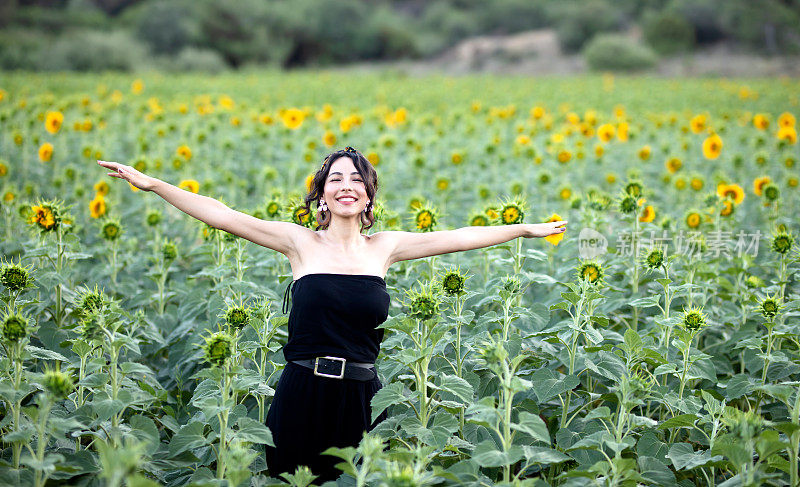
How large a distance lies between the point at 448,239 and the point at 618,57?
32939 mm

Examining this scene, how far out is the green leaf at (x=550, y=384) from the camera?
8.63ft

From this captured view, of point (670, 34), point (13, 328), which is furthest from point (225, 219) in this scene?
point (670, 34)

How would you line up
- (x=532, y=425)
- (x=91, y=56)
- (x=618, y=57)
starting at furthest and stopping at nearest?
(x=618, y=57)
(x=91, y=56)
(x=532, y=425)

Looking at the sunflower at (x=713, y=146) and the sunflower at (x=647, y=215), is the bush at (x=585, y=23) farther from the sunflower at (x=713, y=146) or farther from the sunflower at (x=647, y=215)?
the sunflower at (x=647, y=215)

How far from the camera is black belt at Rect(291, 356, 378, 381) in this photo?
2.47 meters

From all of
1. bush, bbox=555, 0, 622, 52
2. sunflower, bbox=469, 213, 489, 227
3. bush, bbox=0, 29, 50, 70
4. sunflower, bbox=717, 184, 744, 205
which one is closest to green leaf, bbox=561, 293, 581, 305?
sunflower, bbox=469, 213, 489, 227

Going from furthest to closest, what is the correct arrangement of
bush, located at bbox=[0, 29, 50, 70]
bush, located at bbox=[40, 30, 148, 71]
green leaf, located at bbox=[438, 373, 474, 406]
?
bush, located at bbox=[40, 30, 148, 71] < bush, located at bbox=[0, 29, 50, 70] < green leaf, located at bbox=[438, 373, 474, 406]

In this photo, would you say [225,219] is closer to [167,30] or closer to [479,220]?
[479,220]

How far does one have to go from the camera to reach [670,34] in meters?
40.7

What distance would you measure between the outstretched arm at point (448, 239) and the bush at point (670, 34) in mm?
40824

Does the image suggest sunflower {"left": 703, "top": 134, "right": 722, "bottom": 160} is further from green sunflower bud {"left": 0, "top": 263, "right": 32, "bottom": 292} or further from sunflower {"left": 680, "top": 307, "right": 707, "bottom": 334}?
green sunflower bud {"left": 0, "top": 263, "right": 32, "bottom": 292}

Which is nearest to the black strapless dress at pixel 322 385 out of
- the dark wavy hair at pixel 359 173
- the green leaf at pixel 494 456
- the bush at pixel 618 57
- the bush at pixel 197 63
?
the dark wavy hair at pixel 359 173

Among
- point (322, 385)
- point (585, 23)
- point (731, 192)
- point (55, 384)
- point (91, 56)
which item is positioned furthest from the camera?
point (585, 23)

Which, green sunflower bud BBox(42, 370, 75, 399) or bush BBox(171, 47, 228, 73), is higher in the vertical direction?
bush BBox(171, 47, 228, 73)
